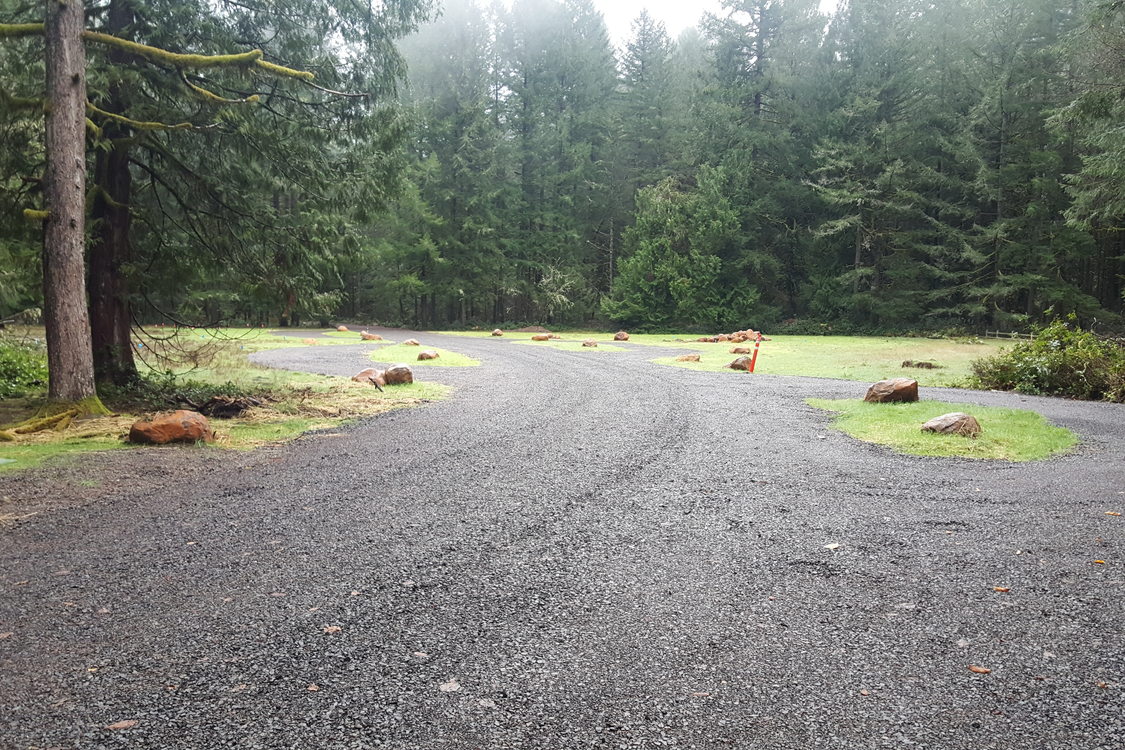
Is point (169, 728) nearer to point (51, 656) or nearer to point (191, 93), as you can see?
point (51, 656)

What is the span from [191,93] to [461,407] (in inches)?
225

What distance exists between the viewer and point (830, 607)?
3428 mm

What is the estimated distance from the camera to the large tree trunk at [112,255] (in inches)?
383

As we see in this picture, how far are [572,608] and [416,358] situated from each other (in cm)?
1625

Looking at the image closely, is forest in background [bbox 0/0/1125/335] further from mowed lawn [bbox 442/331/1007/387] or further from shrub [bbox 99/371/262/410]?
shrub [bbox 99/371/262/410]

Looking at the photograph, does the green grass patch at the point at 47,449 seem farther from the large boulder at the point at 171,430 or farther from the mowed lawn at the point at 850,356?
the mowed lawn at the point at 850,356

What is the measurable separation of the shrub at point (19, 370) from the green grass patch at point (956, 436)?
12235mm

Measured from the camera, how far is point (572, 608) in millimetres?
3375

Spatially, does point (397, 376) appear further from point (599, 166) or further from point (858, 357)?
point (599, 166)

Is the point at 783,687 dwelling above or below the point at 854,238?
below

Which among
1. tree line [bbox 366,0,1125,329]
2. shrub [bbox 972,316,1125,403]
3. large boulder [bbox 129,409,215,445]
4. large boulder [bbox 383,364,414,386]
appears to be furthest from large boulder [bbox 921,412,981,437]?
tree line [bbox 366,0,1125,329]

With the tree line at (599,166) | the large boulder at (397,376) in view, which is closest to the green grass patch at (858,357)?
the tree line at (599,166)

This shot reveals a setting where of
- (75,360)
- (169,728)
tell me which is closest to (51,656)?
(169,728)

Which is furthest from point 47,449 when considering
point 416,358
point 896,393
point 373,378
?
point 416,358
